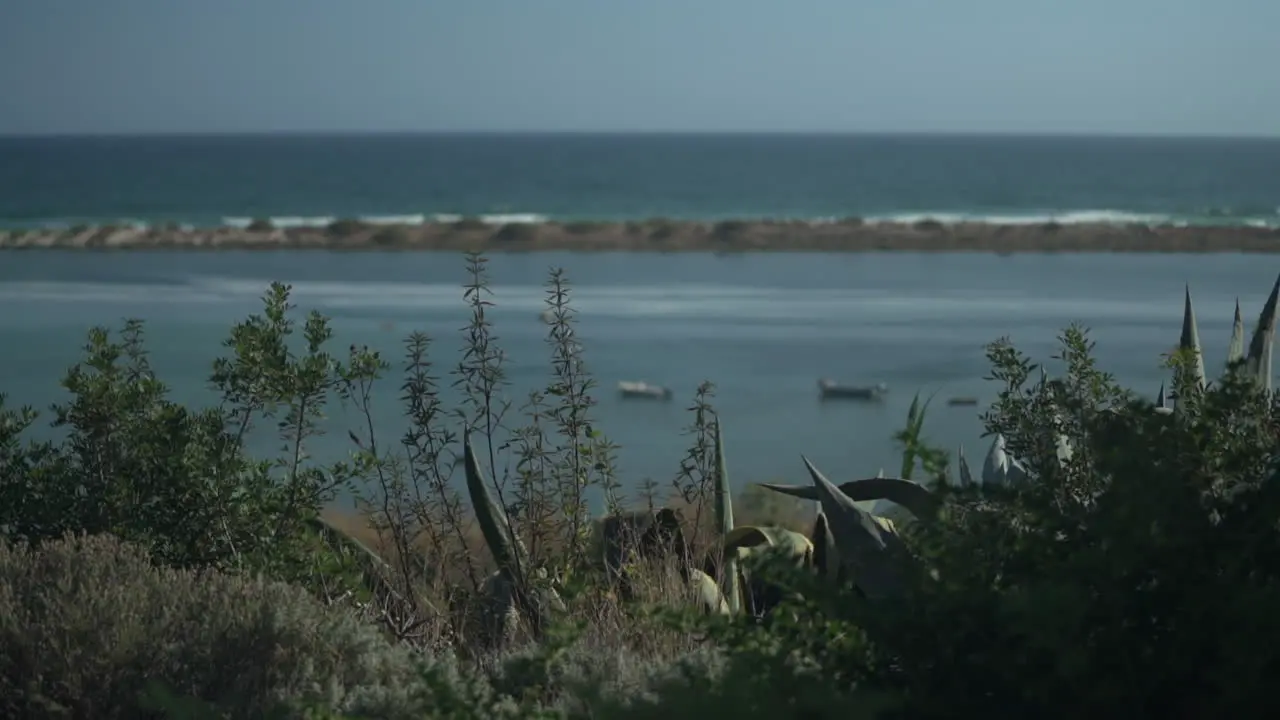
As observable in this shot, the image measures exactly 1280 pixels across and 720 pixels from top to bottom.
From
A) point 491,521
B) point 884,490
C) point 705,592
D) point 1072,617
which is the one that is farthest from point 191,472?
point 1072,617

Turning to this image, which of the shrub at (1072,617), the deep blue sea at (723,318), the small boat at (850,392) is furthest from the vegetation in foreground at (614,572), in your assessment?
the small boat at (850,392)

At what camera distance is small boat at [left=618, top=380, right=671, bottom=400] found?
10055 mm

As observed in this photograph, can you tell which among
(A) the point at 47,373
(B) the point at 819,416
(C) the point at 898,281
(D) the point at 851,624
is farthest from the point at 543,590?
(C) the point at 898,281

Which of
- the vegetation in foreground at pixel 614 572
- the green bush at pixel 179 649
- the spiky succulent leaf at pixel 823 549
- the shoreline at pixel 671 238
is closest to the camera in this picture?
the vegetation in foreground at pixel 614 572

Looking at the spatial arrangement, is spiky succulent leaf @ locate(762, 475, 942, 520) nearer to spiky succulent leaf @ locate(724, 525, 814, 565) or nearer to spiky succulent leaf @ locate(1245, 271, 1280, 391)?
spiky succulent leaf @ locate(724, 525, 814, 565)

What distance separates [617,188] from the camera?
60281 millimetres

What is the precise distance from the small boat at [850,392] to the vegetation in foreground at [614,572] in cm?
393

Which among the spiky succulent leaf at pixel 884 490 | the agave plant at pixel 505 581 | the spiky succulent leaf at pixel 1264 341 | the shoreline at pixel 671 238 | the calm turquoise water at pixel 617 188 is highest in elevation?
the calm turquoise water at pixel 617 188

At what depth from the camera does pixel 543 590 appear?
449 centimetres

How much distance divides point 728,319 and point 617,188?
154 feet

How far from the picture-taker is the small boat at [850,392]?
10453 mm

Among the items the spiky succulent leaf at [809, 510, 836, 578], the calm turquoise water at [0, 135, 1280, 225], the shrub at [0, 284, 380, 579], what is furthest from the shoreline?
the spiky succulent leaf at [809, 510, 836, 578]

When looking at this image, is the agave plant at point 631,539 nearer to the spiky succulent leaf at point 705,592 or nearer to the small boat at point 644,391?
the spiky succulent leaf at point 705,592

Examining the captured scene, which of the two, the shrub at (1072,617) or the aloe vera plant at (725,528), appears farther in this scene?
the aloe vera plant at (725,528)
